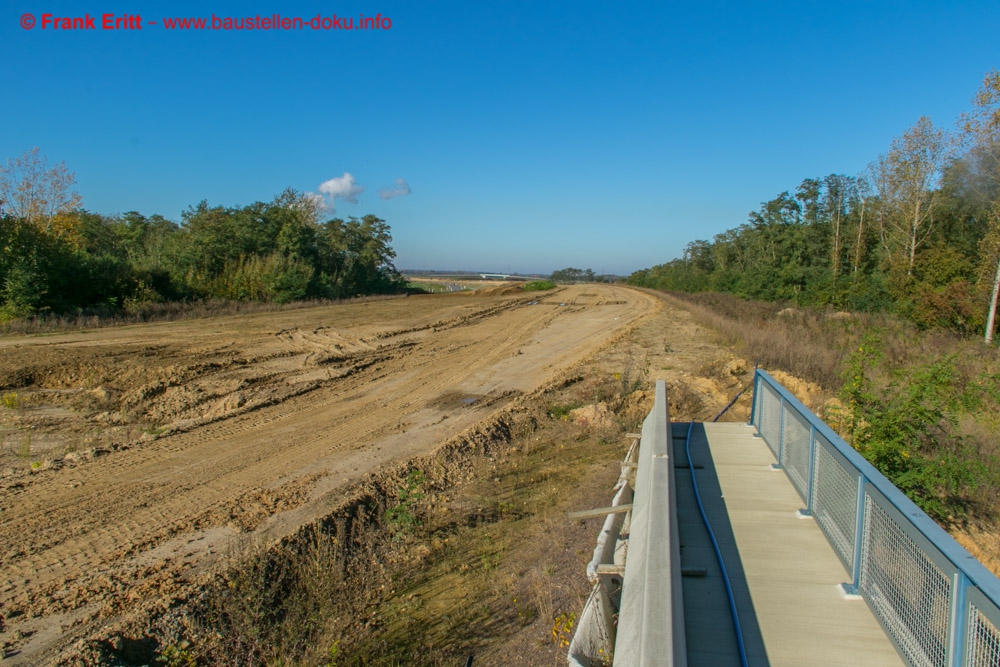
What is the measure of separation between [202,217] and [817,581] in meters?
38.2

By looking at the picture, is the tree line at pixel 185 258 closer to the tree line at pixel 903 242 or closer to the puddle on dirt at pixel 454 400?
the puddle on dirt at pixel 454 400

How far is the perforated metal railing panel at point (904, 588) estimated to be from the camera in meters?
3.11

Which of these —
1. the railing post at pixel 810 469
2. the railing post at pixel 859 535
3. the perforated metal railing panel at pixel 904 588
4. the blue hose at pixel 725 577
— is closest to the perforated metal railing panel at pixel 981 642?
the perforated metal railing panel at pixel 904 588

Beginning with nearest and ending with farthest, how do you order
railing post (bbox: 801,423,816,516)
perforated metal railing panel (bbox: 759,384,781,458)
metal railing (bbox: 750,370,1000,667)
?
metal railing (bbox: 750,370,1000,667), railing post (bbox: 801,423,816,516), perforated metal railing panel (bbox: 759,384,781,458)

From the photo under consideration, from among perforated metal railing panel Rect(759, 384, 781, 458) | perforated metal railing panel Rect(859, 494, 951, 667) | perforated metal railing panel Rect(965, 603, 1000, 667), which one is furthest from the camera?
perforated metal railing panel Rect(759, 384, 781, 458)

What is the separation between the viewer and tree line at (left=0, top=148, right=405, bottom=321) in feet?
66.0

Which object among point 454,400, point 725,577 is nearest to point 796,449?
point 725,577

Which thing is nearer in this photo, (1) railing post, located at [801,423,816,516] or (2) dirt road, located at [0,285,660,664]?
(1) railing post, located at [801,423,816,516]

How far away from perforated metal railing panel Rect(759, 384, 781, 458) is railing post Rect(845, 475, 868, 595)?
2.97 metres

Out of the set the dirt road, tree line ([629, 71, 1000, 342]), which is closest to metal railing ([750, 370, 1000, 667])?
the dirt road

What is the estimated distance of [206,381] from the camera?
44.0 ft

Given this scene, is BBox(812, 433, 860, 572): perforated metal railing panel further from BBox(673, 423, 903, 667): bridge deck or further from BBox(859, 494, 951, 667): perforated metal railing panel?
BBox(859, 494, 951, 667): perforated metal railing panel

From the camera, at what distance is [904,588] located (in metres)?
3.50

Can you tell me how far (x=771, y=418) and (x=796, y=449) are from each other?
4.92 ft
